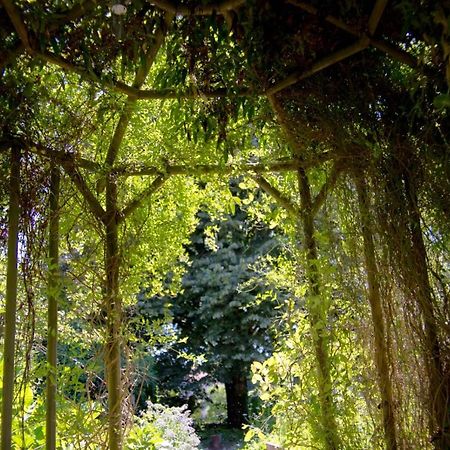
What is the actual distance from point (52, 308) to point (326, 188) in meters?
1.38

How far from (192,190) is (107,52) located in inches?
58.4

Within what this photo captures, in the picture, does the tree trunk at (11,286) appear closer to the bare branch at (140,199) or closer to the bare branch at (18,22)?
the bare branch at (140,199)

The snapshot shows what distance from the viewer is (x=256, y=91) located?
78.8 inches

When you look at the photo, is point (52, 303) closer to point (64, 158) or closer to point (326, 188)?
point (64, 158)

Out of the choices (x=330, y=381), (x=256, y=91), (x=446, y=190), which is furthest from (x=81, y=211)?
(x=446, y=190)

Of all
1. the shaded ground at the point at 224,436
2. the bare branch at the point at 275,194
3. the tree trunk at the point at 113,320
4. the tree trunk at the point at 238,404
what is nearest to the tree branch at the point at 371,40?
the bare branch at the point at 275,194

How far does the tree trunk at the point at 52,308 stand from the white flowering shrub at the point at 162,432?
101cm

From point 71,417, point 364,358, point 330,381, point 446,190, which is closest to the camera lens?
point 446,190

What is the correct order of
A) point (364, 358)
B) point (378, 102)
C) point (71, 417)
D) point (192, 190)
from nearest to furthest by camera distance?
1. point (378, 102)
2. point (364, 358)
3. point (71, 417)
4. point (192, 190)

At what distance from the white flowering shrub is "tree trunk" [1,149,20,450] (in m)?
1.26

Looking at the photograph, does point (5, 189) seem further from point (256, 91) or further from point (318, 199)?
point (318, 199)

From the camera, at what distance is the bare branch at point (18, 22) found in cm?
157

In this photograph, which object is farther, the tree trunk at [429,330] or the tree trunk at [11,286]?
the tree trunk at [11,286]

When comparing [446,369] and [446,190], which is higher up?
[446,190]
